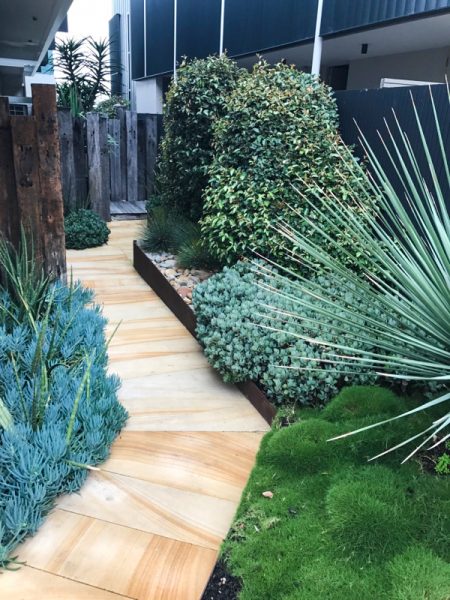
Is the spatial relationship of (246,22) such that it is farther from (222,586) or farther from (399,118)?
(222,586)

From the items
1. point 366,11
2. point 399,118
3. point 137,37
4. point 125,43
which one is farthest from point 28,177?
point 125,43

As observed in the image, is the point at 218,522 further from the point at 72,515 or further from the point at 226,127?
the point at 226,127

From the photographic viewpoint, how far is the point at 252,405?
3016 mm

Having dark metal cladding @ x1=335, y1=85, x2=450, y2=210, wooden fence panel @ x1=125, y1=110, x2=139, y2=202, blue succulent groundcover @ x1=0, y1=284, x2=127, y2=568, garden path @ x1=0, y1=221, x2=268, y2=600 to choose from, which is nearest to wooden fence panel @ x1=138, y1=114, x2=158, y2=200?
wooden fence panel @ x1=125, y1=110, x2=139, y2=202

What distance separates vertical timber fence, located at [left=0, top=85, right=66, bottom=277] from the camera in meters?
3.01

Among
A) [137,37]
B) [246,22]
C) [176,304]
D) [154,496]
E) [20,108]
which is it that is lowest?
[154,496]

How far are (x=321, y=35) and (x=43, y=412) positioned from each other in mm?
7047

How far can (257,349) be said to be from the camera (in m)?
2.90

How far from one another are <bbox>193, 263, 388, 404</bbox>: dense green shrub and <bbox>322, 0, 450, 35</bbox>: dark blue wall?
4.10 metres

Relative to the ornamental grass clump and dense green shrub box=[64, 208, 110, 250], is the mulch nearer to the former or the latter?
the ornamental grass clump

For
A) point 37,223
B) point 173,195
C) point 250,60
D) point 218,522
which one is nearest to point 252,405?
point 218,522

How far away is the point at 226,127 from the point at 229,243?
1.09m

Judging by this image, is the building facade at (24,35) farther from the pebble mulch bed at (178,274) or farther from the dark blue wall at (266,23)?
the dark blue wall at (266,23)

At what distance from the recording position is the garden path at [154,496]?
1.78 metres
